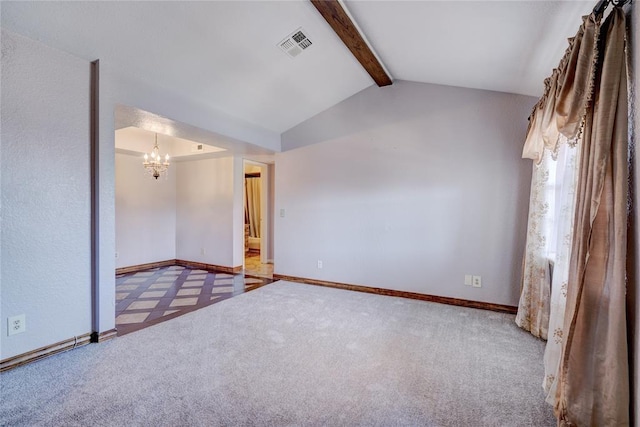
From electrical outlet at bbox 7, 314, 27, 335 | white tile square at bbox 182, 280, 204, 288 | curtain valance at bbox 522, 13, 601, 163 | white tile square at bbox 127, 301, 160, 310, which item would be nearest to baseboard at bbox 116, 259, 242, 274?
white tile square at bbox 182, 280, 204, 288

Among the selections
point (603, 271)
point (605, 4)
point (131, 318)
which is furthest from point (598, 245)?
point (131, 318)

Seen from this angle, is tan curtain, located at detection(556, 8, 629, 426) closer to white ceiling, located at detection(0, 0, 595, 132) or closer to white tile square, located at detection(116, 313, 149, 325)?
white ceiling, located at detection(0, 0, 595, 132)

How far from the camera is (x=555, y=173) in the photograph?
252 cm

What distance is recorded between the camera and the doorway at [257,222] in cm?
573

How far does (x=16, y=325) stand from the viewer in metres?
2.11

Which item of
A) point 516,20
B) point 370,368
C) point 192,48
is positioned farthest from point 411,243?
point 192,48

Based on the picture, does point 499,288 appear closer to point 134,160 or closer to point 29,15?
point 29,15

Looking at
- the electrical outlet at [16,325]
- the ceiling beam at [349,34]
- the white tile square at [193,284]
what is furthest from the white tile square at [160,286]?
the ceiling beam at [349,34]

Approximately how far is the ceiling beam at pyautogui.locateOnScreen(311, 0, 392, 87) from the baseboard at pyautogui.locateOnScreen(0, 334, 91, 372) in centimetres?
331

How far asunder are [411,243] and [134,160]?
4.91 m

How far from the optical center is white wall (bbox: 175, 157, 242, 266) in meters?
5.30

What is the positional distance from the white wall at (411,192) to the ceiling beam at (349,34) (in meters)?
0.63

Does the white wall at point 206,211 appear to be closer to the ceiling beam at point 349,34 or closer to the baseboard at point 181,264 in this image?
the baseboard at point 181,264

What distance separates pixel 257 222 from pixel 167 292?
4727mm
